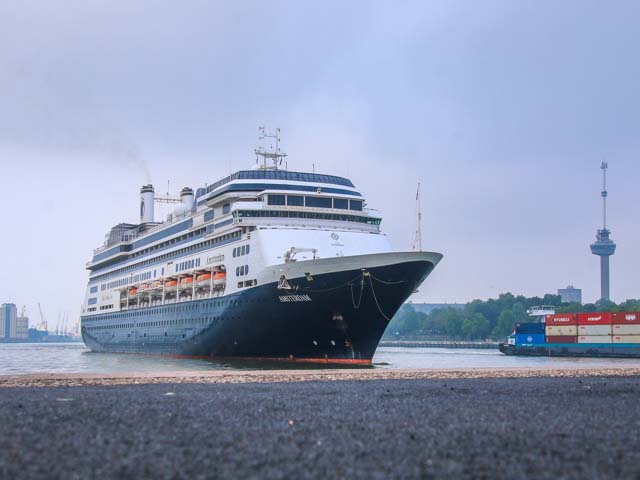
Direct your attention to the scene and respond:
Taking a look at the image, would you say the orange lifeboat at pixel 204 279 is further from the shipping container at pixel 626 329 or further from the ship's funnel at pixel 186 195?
the shipping container at pixel 626 329

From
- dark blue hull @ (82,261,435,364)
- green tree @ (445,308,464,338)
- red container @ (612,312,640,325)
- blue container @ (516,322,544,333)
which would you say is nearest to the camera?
dark blue hull @ (82,261,435,364)

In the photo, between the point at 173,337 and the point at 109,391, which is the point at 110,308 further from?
the point at 109,391

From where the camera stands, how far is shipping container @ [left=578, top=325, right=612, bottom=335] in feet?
247

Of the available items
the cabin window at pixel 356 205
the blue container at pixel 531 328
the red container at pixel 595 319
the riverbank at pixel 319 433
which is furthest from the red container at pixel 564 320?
the riverbank at pixel 319 433

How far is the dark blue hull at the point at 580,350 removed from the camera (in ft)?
238

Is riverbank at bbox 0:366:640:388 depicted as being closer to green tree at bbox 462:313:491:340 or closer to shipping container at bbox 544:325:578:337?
shipping container at bbox 544:325:578:337

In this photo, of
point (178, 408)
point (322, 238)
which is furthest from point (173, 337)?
point (178, 408)

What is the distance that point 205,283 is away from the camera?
51.9m

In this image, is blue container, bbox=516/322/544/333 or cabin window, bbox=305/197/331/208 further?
blue container, bbox=516/322/544/333

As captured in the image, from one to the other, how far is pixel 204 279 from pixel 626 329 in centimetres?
4367

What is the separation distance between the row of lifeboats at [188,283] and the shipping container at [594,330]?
1662 inches

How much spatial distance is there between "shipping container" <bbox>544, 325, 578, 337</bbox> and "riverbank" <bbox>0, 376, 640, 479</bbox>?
60057 mm

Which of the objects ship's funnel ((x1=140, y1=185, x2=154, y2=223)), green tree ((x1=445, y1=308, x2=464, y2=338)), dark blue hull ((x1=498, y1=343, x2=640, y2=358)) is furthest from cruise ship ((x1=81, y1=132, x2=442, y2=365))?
green tree ((x1=445, y1=308, x2=464, y2=338))

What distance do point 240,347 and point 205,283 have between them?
7307mm
